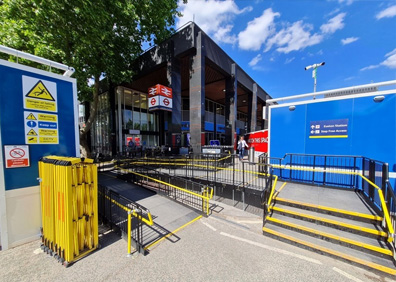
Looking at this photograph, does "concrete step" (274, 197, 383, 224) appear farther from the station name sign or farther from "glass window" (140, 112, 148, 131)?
"glass window" (140, 112, 148, 131)

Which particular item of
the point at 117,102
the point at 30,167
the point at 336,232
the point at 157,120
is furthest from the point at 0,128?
the point at 157,120

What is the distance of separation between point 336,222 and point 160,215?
Result: 5.01m

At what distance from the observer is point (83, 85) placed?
33.1 feet

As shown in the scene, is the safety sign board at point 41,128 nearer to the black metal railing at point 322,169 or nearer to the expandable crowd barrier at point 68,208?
the expandable crowd barrier at point 68,208

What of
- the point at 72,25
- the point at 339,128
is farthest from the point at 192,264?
the point at 72,25

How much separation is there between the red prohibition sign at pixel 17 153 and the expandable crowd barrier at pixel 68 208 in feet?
1.48

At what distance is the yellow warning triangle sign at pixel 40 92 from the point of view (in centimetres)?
353

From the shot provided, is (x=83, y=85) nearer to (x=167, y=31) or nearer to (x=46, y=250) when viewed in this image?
(x=167, y=31)

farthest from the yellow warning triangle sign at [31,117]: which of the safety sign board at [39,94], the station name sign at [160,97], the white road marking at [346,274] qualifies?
the station name sign at [160,97]

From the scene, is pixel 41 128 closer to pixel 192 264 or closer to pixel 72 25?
pixel 192 264

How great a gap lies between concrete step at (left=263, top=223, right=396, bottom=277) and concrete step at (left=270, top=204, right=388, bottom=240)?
1.61 feet

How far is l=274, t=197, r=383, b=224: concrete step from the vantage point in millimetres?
3641

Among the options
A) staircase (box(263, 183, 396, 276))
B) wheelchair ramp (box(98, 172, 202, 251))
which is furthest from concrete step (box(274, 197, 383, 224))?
wheelchair ramp (box(98, 172, 202, 251))

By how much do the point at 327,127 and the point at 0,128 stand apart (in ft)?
32.2
